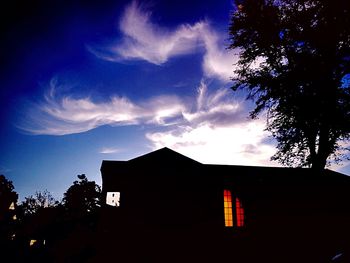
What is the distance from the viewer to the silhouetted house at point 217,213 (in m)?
14.0

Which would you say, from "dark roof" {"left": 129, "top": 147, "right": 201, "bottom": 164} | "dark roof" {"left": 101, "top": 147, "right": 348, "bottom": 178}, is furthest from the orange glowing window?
"dark roof" {"left": 129, "top": 147, "right": 201, "bottom": 164}

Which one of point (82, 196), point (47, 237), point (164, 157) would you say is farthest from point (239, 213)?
point (82, 196)

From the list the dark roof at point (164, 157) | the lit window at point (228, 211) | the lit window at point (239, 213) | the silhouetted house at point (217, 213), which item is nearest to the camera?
the silhouetted house at point (217, 213)

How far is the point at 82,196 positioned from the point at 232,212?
65138mm

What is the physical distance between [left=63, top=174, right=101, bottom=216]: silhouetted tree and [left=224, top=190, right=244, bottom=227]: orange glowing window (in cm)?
6000

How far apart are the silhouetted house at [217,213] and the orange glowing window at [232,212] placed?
0.02 m

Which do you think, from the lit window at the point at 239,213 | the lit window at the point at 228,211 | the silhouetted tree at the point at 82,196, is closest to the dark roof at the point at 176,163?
the lit window at the point at 228,211

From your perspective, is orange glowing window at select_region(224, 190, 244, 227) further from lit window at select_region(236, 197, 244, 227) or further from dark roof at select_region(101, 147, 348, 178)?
dark roof at select_region(101, 147, 348, 178)

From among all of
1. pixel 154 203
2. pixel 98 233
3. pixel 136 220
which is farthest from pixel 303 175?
pixel 98 233

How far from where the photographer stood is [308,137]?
Answer: 20.1 metres

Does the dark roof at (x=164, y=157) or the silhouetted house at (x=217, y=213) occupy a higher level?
the dark roof at (x=164, y=157)

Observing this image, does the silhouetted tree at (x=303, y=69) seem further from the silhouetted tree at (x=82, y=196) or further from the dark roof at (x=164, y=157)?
the silhouetted tree at (x=82, y=196)

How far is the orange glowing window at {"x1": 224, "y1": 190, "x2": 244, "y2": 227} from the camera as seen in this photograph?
15836mm

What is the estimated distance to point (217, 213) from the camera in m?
15.0
